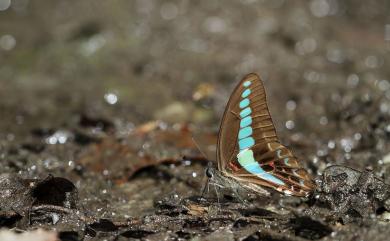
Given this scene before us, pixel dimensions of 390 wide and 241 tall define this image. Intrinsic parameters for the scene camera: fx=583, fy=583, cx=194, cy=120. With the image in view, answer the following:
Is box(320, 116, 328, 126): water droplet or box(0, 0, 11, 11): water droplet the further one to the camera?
box(0, 0, 11, 11): water droplet

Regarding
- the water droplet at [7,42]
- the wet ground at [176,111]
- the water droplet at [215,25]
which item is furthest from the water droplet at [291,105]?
the water droplet at [7,42]

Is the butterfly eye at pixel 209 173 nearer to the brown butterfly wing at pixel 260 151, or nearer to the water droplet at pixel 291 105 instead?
the brown butterfly wing at pixel 260 151

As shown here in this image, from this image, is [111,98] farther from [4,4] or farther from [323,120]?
[4,4]

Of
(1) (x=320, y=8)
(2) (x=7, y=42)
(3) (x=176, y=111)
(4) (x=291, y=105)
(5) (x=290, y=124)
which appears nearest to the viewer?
(5) (x=290, y=124)

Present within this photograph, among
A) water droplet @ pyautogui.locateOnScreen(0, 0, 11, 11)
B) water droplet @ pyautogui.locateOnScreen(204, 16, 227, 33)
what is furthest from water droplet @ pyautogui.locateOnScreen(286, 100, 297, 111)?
water droplet @ pyautogui.locateOnScreen(0, 0, 11, 11)

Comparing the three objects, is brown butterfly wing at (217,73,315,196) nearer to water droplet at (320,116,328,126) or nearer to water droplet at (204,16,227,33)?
water droplet at (320,116,328,126)

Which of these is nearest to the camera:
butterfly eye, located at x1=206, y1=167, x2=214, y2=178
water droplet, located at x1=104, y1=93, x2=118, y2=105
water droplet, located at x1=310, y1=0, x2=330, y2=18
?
butterfly eye, located at x1=206, y1=167, x2=214, y2=178

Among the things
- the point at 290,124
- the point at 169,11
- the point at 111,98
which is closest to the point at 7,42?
the point at 111,98
